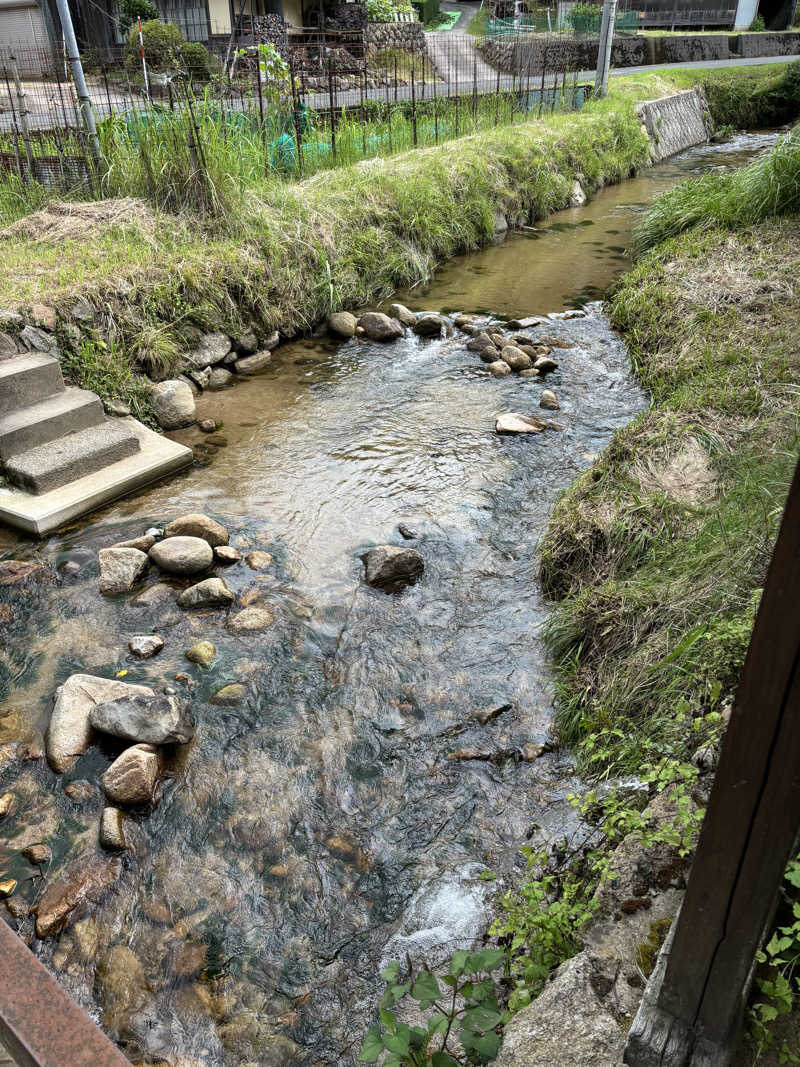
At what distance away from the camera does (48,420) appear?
4906 mm

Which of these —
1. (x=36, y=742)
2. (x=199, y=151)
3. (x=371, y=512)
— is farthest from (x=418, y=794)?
(x=199, y=151)

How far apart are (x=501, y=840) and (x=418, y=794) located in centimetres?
36

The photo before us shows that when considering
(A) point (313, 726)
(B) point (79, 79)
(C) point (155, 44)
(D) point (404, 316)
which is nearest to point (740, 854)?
(A) point (313, 726)

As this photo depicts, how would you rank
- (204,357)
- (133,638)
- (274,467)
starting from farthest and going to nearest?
(204,357)
(274,467)
(133,638)

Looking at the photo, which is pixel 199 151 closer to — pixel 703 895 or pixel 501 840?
pixel 501 840

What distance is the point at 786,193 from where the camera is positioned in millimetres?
7480

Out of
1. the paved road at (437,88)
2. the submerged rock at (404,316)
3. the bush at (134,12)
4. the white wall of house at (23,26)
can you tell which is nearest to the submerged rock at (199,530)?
the submerged rock at (404,316)

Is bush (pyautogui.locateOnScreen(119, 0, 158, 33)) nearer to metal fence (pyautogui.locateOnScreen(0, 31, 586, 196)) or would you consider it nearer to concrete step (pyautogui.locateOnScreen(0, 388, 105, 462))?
metal fence (pyautogui.locateOnScreen(0, 31, 586, 196))

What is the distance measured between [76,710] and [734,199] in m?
7.79

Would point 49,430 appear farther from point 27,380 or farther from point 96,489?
point 96,489

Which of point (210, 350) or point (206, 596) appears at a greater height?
point (210, 350)

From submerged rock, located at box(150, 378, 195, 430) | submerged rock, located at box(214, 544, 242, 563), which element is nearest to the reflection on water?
submerged rock, located at box(150, 378, 195, 430)

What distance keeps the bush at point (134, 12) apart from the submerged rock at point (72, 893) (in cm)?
2256

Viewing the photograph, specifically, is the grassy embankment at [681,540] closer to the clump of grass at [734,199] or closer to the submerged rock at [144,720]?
the clump of grass at [734,199]
